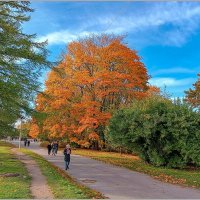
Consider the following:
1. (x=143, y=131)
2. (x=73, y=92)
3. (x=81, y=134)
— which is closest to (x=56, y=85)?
(x=73, y=92)

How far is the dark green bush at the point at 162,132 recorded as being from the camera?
74.3 ft

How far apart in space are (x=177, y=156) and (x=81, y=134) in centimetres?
2093

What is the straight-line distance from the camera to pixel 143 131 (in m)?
23.4

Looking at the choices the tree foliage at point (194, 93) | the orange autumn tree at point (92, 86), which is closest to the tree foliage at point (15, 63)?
the orange autumn tree at point (92, 86)

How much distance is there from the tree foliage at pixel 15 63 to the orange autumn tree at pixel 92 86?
50.8 feet

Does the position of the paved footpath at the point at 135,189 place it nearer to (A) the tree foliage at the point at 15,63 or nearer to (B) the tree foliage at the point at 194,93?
(A) the tree foliage at the point at 15,63

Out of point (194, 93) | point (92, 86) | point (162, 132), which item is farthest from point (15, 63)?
point (194, 93)

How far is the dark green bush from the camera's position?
74.3 ft

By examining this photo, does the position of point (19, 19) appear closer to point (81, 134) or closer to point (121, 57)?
point (121, 57)

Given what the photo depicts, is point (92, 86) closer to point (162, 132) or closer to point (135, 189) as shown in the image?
point (162, 132)

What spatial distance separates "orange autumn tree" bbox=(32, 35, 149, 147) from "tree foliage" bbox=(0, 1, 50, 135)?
50.8ft

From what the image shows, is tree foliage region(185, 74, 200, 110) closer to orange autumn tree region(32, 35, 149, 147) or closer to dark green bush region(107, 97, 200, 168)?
orange autumn tree region(32, 35, 149, 147)

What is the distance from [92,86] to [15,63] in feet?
68.9

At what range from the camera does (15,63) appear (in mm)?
21344
